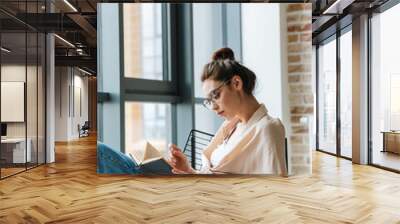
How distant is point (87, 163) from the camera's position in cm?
788

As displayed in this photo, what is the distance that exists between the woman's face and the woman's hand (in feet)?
2.62

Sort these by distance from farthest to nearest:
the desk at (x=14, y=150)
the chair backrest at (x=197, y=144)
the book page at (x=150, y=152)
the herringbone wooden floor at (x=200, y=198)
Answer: the desk at (x=14, y=150)
the book page at (x=150, y=152)
the chair backrest at (x=197, y=144)
the herringbone wooden floor at (x=200, y=198)

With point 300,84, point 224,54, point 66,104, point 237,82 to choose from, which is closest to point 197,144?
point 237,82

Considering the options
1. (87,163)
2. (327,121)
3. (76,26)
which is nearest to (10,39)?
(76,26)

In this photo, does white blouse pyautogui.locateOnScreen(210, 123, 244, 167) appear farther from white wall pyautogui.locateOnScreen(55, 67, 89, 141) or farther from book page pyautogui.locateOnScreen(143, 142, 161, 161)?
white wall pyautogui.locateOnScreen(55, 67, 89, 141)

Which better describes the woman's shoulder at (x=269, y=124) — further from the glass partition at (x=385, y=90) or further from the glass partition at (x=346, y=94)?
the glass partition at (x=346, y=94)

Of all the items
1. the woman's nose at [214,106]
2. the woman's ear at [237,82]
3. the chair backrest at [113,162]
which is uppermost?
the woman's ear at [237,82]

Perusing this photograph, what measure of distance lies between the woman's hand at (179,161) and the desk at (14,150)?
9.09 feet

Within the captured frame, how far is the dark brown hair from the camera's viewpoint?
5.59 metres

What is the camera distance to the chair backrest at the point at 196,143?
5.66 m

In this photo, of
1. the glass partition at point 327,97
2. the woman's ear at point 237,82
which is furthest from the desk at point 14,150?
the glass partition at point 327,97

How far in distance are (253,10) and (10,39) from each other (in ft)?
12.7

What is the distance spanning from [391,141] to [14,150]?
647 centimetres

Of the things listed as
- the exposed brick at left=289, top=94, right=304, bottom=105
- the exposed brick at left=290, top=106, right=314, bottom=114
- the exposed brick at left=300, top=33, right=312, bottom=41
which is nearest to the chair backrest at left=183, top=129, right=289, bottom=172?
the exposed brick at left=290, top=106, right=314, bottom=114
